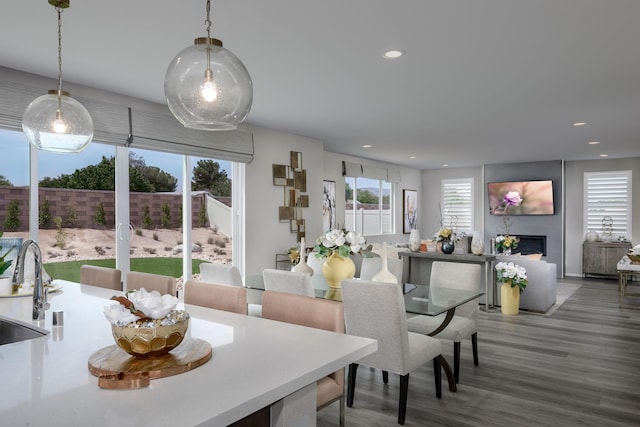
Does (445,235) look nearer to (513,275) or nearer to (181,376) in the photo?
(513,275)

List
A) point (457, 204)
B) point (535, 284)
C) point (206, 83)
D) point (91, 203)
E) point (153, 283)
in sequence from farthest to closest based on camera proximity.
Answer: point (457, 204) < point (535, 284) < point (91, 203) < point (153, 283) < point (206, 83)

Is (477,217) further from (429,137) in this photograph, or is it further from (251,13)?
(251,13)

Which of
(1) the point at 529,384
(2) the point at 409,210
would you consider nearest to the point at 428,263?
(1) the point at 529,384

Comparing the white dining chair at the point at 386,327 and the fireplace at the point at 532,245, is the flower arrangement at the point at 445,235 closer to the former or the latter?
the white dining chair at the point at 386,327

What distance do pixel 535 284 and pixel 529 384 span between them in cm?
277

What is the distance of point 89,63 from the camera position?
3443 millimetres

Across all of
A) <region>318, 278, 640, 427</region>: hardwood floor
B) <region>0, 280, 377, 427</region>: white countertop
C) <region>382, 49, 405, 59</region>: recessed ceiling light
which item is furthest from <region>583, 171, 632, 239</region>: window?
<region>0, 280, 377, 427</region>: white countertop

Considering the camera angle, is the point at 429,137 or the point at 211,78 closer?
the point at 211,78

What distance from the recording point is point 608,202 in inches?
362

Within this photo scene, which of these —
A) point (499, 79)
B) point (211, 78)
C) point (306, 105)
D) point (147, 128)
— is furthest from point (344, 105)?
point (211, 78)

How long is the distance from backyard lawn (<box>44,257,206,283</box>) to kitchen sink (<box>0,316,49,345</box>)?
219 cm

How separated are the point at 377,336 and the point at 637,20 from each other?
2.42 meters

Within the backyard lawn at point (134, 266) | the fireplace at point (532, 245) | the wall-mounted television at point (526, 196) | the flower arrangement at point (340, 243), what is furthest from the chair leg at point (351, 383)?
the wall-mounted television at point (526, 196)

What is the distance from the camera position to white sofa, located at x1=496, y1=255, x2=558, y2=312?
579cm
